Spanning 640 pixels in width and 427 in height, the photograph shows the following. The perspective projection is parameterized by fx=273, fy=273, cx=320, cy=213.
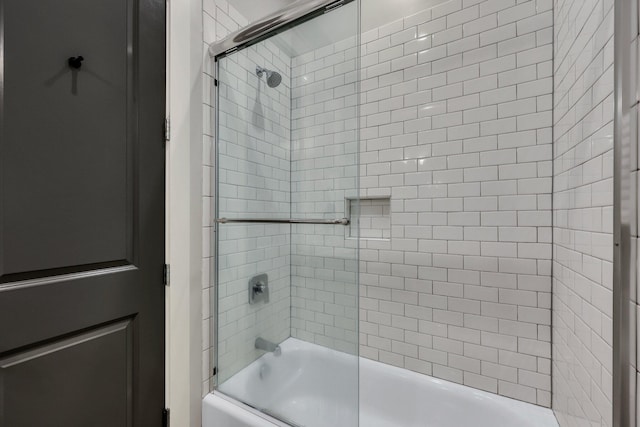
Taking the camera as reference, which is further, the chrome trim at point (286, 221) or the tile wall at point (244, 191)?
the tile wall at point (244, 191)

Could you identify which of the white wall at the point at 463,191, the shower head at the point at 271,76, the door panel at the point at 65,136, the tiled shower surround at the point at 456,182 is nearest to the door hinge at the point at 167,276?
the door panel at the point at 65,136

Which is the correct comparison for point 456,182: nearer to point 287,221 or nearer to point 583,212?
point 583,212

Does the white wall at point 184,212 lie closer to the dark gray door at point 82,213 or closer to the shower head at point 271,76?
the dark gray door at point 82,213

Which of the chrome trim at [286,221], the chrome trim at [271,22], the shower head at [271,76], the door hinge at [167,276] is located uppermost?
the chrome trim at [271,22]

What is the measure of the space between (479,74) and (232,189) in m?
1.47

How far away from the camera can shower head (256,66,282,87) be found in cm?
139

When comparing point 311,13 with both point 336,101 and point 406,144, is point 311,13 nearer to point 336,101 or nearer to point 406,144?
point 336,101

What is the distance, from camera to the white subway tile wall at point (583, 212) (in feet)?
2.50

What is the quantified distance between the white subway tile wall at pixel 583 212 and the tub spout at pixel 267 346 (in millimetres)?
1241

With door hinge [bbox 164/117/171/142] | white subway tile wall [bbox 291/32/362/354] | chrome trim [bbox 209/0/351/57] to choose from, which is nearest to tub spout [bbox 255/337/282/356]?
white subway tile wall [bbox 291/32/362/354]

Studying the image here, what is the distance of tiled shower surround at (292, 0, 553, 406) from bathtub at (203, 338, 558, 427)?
0.28ft

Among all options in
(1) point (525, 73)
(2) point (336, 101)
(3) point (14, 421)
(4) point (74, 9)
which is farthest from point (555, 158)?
(3) point (14, 421)

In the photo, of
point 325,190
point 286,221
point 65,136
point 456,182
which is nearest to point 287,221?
point 286,221

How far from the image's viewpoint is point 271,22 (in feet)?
3.95
